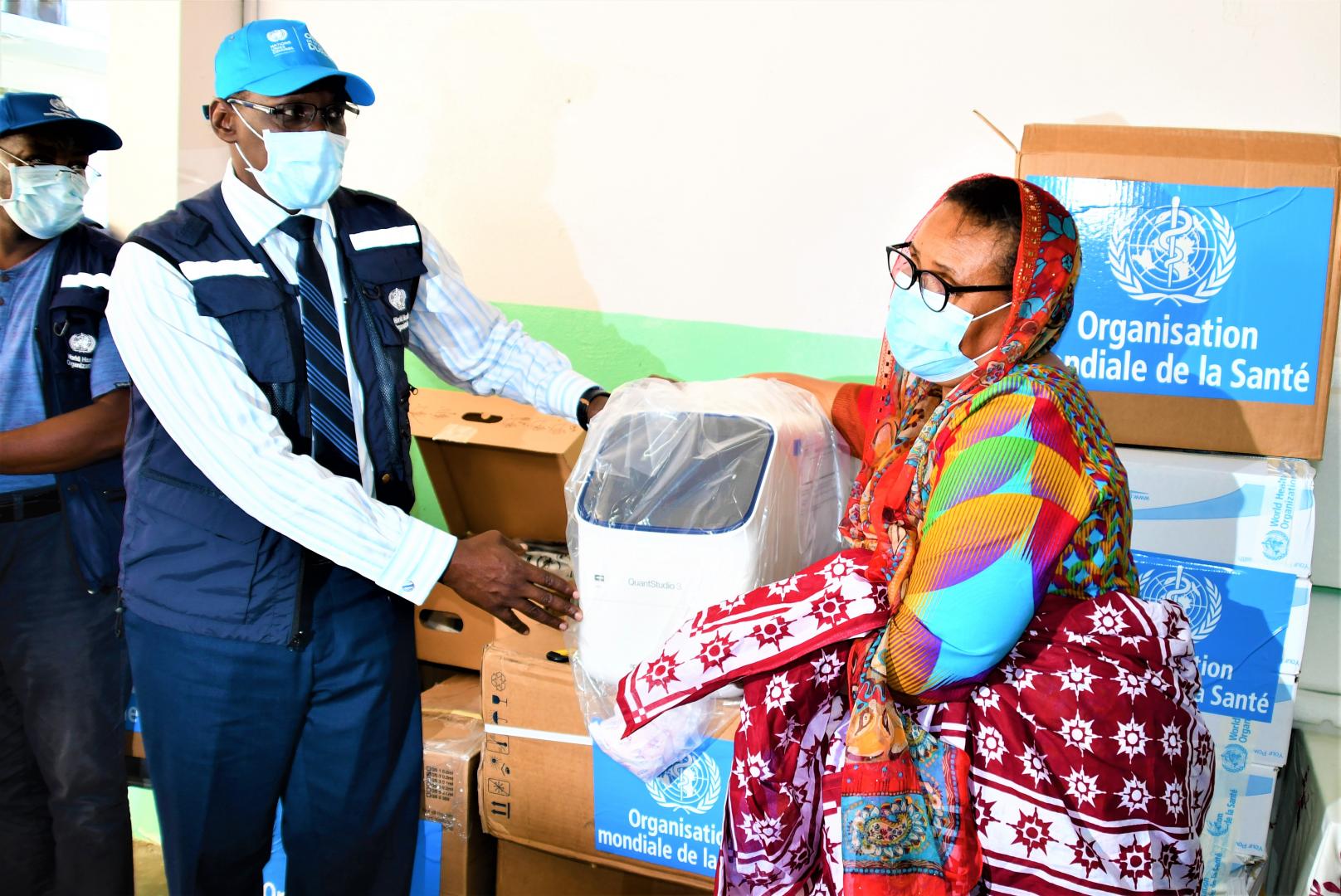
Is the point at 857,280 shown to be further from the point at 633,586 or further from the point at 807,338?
the point at 633,586

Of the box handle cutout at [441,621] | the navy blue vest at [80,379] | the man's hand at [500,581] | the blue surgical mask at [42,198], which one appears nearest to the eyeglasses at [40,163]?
the blue surgical mask at [42,198]

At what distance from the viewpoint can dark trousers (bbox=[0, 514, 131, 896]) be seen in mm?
2193

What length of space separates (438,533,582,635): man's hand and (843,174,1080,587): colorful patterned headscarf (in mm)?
527

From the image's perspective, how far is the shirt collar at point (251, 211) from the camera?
5.33 ft

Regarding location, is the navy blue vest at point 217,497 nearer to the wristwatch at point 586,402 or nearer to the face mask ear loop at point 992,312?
the wristwatch at point 586,402

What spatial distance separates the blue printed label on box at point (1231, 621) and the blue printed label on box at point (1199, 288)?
311 mm

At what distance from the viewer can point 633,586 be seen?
1636 mm

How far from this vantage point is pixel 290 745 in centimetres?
168

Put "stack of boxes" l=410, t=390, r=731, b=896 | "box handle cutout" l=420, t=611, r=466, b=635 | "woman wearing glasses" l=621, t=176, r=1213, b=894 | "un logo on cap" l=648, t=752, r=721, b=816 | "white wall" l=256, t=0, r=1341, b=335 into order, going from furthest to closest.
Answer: "box handle cutout" l=420, t=611, r=466, b=635, "white wall" l=256, t=0, r=1341, b=335, "stack of boxes" l=410, t=390, r=731, b=896, "un logo on cap" l=648, t=752, r=721, b=816, "woman wearing glasses" l=621, t=176, r=1213, b=894

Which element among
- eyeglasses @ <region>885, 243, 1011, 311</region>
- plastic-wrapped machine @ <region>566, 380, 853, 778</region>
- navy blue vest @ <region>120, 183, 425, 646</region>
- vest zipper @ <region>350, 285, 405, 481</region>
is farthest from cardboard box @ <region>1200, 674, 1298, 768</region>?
navy blue vest @ <region>120, 183, 425, 646</region>

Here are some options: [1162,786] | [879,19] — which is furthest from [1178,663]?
[879,19]

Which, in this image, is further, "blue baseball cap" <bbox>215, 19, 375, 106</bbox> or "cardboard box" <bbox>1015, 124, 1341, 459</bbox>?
"cardboard box" <bbox>1015, 124, 1341, 459</bbox>

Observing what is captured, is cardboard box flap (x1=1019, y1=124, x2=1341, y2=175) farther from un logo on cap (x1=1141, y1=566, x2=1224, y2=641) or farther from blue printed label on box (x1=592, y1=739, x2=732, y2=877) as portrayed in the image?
blue printed label on box (x1=592, y1=739, x2=732, y2=877)

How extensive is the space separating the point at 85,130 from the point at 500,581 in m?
1.50
